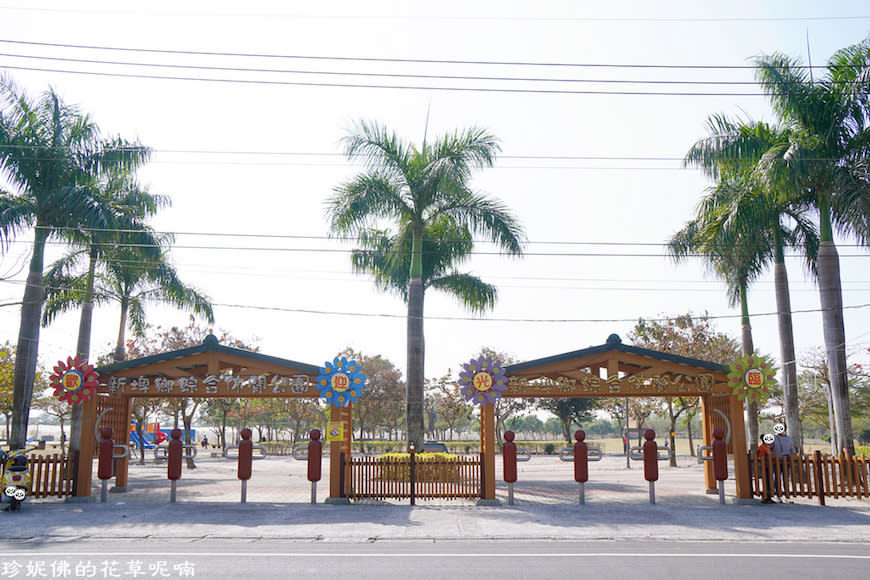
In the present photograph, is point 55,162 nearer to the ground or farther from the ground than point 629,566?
Answer: farther from the ground

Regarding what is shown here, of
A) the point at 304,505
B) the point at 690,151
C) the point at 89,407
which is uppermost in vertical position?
the point at 690,151

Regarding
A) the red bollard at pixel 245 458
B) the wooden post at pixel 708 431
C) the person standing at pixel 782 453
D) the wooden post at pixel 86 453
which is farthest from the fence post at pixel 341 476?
the person standing at pixel 782 453

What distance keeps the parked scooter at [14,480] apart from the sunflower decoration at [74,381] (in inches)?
78.3

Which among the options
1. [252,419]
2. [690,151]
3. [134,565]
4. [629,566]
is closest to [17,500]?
[134,565]

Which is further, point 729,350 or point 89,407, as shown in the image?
point 729,350

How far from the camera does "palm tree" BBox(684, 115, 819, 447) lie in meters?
20.3

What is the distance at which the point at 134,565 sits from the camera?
8844mm

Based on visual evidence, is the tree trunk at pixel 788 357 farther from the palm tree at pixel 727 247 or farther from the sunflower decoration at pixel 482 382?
the sunflower decoration at pixel 482 382

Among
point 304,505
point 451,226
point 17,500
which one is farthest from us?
point 451,226

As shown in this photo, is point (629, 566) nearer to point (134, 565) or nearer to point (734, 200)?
point (134, 565)

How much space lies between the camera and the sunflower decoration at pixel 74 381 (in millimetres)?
16594

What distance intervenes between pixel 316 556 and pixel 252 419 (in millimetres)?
54503

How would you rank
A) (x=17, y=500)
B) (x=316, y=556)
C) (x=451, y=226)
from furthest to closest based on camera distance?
(x=451, y=226) → (x=17, y=500) → (x=316, y=556)

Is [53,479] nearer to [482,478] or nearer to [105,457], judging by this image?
[105,457]
